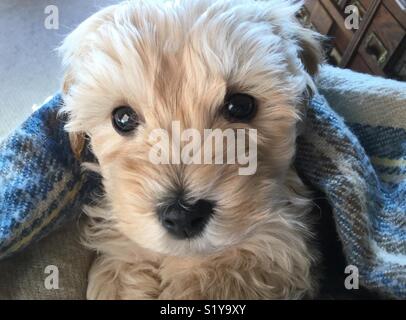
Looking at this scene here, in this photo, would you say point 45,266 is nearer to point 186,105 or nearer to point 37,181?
point 37,181

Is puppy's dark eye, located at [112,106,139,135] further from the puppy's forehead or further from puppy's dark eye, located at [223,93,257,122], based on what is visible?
puppy's dark eye, located at [223,93,257,122]

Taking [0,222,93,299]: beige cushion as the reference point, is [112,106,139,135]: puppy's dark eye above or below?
above

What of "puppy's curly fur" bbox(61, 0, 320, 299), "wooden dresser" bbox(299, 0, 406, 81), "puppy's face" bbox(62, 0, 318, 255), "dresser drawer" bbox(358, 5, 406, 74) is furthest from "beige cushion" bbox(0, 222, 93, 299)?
"dresser drawer" bbox(358, 5, 406, 74)

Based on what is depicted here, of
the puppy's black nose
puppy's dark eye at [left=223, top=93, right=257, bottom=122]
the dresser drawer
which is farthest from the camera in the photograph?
the dresser drawer

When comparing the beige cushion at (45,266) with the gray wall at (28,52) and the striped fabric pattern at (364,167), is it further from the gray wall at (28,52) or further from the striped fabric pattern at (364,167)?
the gray wall at (28,52)

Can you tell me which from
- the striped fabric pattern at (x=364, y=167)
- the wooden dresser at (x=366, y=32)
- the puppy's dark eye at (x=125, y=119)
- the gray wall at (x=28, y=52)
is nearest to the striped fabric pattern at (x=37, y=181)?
the puppy's dark eye at (x=125, y=119)

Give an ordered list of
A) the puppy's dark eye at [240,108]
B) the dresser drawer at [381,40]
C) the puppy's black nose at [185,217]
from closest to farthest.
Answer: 1. the puppy's black nose at [185,217]
2. the puppy's dark eye at [240,108]
3. the dresser drawer at [381,40]
